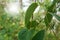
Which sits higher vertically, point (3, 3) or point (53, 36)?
point (3, 3)

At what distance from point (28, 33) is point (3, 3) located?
0.53 metres

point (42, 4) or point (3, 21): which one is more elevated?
point (42, 4)

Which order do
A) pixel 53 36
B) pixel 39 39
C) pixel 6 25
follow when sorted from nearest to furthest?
pixel 39 39
pixel 53 36
pixel 6 25

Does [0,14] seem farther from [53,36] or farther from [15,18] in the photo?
[53,36]

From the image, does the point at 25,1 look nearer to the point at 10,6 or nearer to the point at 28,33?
Answer: the point at 10,6

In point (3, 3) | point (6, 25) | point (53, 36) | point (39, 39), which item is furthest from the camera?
point (3, 3)

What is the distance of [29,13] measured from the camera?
53 centimetres

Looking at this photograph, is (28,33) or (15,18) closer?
(28,33)

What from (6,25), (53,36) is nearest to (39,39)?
(53,36)

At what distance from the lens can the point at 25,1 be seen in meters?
1.09

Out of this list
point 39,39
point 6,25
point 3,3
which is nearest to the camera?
point 39,39

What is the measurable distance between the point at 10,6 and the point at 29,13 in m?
0.53

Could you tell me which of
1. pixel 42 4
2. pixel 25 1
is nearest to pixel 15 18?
pixel 25 1

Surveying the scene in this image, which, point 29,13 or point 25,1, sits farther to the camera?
point 25,1
